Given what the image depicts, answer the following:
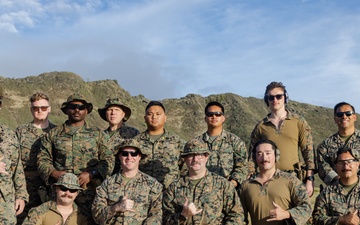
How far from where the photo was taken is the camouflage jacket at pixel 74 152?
7.09 m

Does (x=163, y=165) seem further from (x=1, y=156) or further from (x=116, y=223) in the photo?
(x=1, y=156)

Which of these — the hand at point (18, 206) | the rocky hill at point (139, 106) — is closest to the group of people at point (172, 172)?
the hand at point (18, 206)

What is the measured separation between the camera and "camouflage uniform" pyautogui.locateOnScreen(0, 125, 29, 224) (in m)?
6.22

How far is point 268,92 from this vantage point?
7172 millimetres

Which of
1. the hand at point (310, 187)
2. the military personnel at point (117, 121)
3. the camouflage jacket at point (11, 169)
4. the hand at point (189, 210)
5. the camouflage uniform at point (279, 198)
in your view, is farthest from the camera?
the military personnel at point (117, 121)

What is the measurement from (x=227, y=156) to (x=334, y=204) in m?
1.83

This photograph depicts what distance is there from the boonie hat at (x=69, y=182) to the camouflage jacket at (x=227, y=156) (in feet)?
6.78

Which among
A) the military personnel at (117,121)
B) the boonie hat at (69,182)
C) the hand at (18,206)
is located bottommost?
the hand at (18,206)

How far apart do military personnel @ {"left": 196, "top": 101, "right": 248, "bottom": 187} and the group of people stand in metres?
0.02

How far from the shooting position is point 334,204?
598 centimetres

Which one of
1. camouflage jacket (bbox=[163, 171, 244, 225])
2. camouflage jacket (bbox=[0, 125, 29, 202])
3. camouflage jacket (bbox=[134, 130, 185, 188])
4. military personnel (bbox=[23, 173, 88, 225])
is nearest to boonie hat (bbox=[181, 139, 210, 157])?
camouflage jacket (bbox=[163, 171, 244, 225])

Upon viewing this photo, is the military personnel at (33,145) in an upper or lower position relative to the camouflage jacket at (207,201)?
upper

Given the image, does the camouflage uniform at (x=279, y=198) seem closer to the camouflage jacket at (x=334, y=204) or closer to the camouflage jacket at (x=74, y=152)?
the camouflage jacket at (x=334, y=204)

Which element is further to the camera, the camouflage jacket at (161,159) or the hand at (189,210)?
the camouflage jacket at (161,159)
